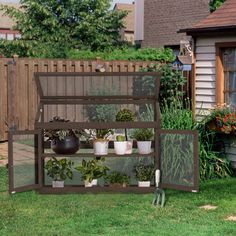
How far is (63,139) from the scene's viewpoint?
888 cm

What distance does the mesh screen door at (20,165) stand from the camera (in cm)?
862

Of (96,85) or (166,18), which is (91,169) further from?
(166,18)

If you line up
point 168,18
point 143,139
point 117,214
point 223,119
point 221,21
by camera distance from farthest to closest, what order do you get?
point 168,18 < point 221,21 < point 223,119 < point 143,139 < point 117,214

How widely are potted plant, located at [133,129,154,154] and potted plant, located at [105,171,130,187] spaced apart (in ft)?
1.35

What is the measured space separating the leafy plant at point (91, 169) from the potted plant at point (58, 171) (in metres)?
0.15

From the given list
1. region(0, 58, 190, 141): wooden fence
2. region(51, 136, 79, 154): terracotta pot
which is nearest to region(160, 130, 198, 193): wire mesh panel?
region(51, 136, 79, 154): terracotta pot

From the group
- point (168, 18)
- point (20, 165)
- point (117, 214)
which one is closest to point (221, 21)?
point (20, 165)

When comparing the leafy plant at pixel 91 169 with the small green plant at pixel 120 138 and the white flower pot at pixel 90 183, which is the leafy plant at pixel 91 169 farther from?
the small green plant at pixel 120 138

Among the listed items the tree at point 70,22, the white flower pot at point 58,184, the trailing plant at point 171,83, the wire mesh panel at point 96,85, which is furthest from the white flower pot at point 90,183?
the tree at point 70,22

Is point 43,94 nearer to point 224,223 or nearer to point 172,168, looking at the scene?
point 172,168

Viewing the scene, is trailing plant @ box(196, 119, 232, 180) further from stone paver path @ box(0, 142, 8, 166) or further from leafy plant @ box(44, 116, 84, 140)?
stone paver path @ box(0, 142, 8, 166)

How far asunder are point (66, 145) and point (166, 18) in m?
18.9

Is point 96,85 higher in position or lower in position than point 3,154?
higher

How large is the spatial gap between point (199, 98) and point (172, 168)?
112 inches
